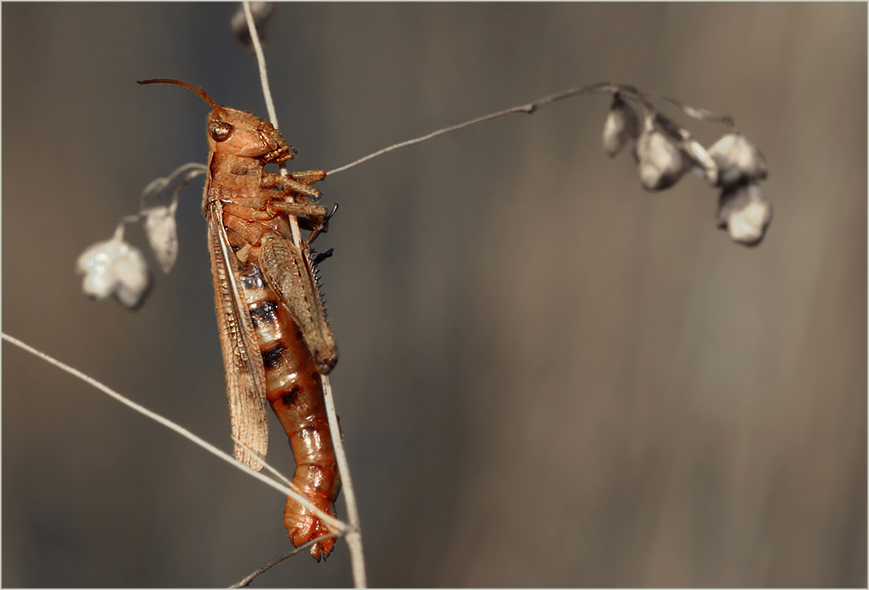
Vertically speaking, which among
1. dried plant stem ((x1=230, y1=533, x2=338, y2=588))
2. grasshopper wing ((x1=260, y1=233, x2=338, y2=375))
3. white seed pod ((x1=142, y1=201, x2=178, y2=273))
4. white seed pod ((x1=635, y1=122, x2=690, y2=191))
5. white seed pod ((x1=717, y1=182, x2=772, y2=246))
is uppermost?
white seed pod ((x1=635, y1=122, x2=690, y2=191))

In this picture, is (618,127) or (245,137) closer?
(618,127)

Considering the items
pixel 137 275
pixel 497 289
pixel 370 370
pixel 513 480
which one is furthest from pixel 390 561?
pixel 137 275

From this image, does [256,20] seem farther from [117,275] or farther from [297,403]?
[297,403]

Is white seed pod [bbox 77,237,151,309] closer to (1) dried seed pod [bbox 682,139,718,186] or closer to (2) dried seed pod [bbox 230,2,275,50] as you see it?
(2) dried seed pod [bbox 230,2,275,50]

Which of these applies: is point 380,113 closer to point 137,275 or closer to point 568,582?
point 137,275

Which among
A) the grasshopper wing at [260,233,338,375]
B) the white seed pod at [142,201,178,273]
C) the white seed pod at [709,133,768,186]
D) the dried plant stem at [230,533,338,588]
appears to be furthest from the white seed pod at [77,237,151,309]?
the white seed pod at [709,133,768,186]

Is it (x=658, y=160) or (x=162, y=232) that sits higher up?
(x=658, y=160)

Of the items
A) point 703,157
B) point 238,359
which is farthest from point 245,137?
point 703,157

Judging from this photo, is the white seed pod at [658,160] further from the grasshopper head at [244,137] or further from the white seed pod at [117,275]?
the white seed pod at [117,275]
